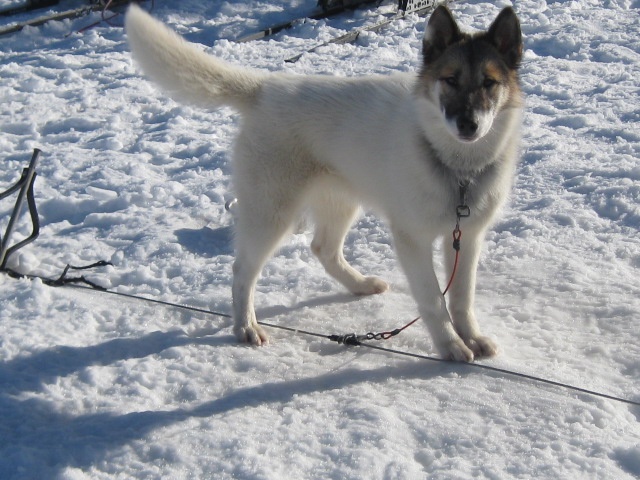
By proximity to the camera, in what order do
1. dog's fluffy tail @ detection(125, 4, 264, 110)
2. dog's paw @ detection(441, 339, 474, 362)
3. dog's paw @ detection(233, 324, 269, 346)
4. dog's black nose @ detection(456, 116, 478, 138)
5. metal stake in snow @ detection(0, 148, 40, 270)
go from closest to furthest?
dog's black nose @ detection(456, 116, 478, 138)
dog's paw @ detection(441, 339, 474, 362)
dog's fluffy tail @ detection(125, 4, 264, 110)
dog's paw @ detection(233, 324, 269, 346)
metal stake in snow @ detection(0, 148, 40, 270)

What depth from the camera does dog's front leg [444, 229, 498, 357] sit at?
3381mm

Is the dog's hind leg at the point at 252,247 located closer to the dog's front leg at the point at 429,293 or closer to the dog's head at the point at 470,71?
the dog's front leg at the point at 429,293

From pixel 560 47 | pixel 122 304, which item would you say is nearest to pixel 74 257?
pixel 122 304

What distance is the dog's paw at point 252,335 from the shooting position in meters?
3.57

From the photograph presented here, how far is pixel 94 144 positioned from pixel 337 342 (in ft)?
10.6

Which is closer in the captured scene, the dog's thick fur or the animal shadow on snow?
the animal shadow on snow

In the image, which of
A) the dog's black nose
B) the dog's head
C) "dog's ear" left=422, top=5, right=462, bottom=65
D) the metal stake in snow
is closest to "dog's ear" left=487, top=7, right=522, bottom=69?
the dog's head

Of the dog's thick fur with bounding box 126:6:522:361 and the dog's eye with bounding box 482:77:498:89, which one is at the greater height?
the dog's eye with bounding box 482:77:498:89

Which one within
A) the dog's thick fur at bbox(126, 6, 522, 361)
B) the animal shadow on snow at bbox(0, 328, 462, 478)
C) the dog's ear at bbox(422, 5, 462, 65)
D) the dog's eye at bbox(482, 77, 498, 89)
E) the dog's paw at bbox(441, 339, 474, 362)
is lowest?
the animal shadow on snow at bbox(0, 328, 462, 478)

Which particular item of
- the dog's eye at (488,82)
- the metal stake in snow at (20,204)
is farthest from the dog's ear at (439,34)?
the metal stake in snow at (20,204)

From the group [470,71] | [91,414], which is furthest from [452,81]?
[91,414]

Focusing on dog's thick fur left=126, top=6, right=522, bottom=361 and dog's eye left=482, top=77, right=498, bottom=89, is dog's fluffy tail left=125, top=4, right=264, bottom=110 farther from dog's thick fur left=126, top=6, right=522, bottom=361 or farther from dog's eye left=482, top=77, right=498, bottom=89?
dog's eye left=482, top=77, right=498, bottom=89

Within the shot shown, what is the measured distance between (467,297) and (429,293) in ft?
0.83

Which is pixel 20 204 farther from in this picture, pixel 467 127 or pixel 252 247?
pixel 467 127
